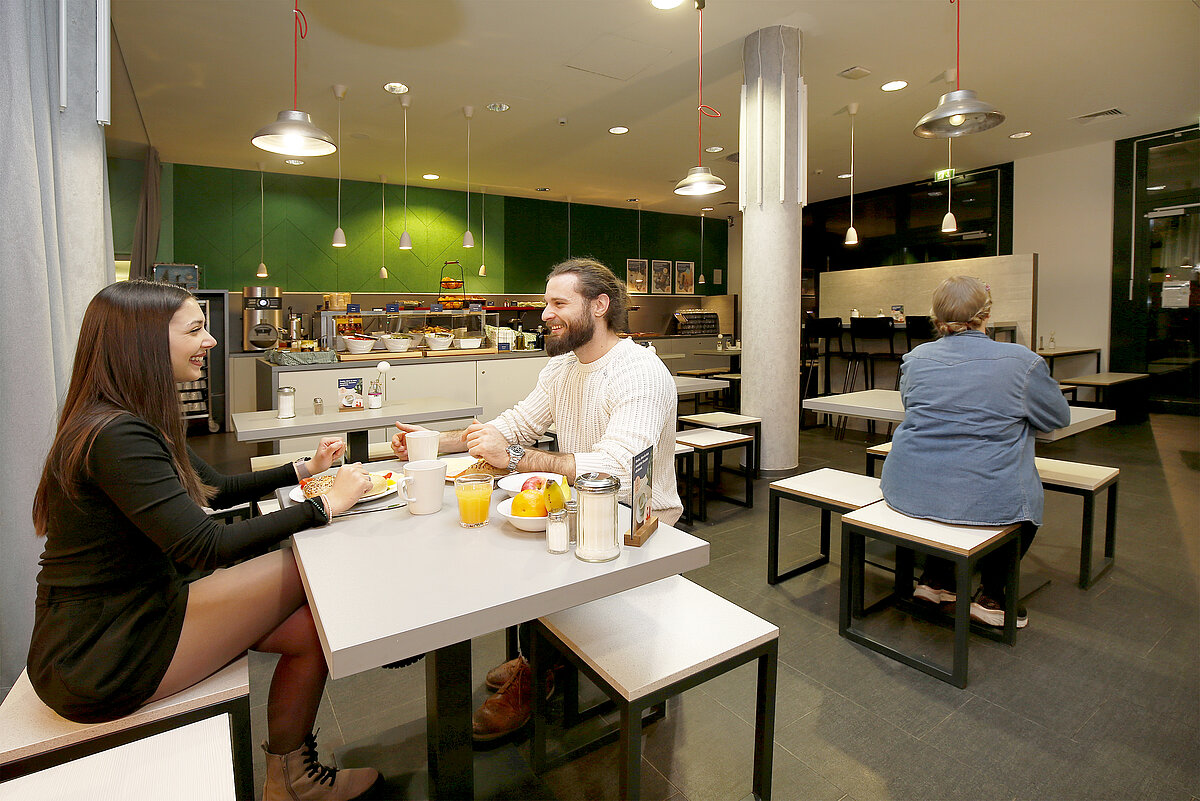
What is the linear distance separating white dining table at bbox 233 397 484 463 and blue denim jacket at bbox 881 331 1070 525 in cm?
228

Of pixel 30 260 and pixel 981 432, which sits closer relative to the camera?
pixel 30 260

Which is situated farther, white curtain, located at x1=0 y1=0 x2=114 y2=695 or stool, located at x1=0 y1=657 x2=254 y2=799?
white curtain, located at x1=0 y1=0 x2=114 y2=695

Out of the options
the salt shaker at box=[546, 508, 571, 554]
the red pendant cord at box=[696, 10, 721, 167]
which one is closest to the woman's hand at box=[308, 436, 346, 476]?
the salt shaker at box=[546, 508, 571, 554]

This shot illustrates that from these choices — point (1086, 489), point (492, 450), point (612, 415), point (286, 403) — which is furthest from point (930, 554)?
point (286, 403)

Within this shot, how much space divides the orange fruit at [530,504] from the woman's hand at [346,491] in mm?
370

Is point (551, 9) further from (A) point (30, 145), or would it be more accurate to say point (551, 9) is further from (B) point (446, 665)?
(B) point (446, 665)

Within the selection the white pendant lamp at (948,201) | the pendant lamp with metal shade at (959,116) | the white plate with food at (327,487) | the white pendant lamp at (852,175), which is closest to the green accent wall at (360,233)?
the white pendant lamp at (852,175)

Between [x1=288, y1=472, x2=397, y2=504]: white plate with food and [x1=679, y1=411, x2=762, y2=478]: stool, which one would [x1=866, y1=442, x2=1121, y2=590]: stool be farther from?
[x1=288, y1=472, x2=397, y2=504]: white plate with food

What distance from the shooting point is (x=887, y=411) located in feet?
10.7

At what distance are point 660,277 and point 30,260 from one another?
1086 cm

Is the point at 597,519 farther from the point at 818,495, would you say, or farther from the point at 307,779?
the point at 818,495

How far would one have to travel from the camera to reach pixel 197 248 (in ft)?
26.8

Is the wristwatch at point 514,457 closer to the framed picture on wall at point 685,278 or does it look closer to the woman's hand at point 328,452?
the woman's hand at point 328,452

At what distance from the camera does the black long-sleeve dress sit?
46.3 inches
